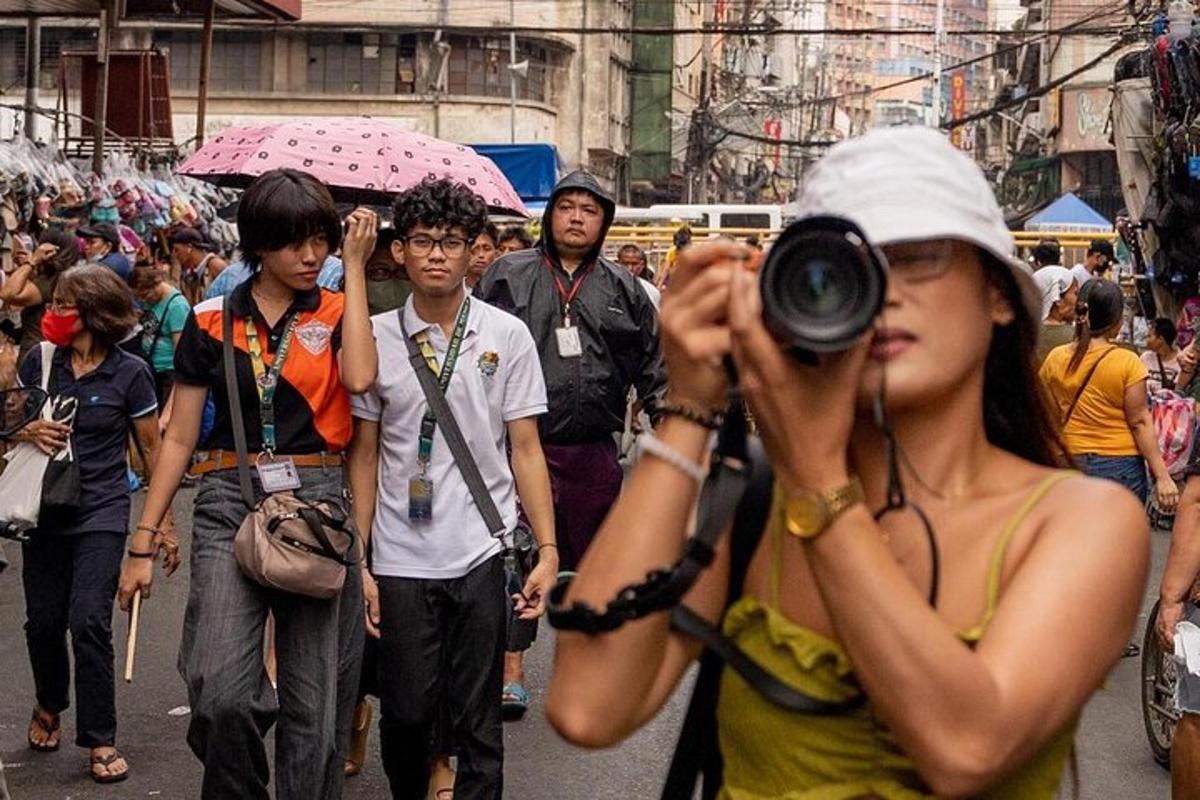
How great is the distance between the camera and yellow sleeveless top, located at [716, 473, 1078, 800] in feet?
7.47

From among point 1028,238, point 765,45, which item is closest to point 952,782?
point 1028,238

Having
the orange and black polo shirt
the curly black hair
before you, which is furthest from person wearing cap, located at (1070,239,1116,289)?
the orange and black polo shirt

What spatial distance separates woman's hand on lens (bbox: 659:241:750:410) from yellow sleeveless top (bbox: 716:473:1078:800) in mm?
332

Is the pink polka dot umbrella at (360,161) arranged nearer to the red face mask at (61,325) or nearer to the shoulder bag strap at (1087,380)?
the red face mask at (61,325)

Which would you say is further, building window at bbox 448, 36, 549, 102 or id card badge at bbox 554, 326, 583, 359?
building window at bbox 448, 36, 549, 102

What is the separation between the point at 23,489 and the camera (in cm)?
713

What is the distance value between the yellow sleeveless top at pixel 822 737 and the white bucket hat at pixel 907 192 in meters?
0.34

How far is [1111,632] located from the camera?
224 cm

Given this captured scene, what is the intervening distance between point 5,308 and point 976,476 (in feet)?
36.3

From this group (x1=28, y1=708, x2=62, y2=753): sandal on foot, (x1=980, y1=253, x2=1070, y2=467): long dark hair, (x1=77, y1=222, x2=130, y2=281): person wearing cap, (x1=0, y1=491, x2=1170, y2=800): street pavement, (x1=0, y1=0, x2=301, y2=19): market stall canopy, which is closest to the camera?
(x1=980, y1=253, x2=1070, y2=467): long dark hair

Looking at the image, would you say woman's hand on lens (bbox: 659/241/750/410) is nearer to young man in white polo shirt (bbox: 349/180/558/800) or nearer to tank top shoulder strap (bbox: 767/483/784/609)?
tank top shoulder strap (bbox: 767/483/784/609)

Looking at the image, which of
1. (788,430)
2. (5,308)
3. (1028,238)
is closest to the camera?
(788,430)

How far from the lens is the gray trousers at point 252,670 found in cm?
530

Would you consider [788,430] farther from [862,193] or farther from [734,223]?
[734,223]
